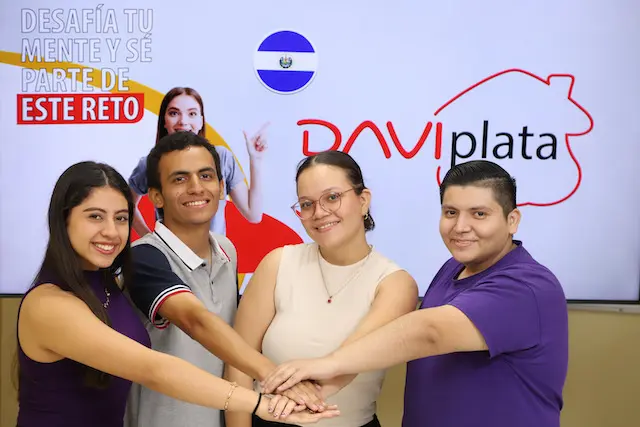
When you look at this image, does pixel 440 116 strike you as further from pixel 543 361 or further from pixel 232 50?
pixel 543 361

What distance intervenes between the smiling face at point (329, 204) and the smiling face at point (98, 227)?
57 centimetres

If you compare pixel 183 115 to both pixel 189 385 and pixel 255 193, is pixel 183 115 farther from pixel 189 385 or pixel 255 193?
pixel 189 385

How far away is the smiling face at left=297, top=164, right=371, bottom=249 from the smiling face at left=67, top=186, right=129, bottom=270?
0.57m

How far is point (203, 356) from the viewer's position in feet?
7.39

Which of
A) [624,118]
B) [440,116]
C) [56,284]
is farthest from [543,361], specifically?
[624,118]

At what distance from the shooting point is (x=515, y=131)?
346 centimetres

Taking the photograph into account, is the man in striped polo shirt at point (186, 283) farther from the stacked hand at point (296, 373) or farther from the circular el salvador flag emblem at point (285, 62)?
the circular el salvador flag emblem at point (285, 62)

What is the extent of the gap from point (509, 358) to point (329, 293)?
57cm

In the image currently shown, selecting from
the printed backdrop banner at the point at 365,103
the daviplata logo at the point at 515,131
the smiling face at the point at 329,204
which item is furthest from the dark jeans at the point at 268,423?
the daviplata logo at the point at 515,131

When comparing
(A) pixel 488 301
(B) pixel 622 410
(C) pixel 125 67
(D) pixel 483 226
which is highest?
(C) pixel 125 67

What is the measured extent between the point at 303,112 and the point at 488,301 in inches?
69.7

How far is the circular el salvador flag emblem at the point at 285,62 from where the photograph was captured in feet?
11.1

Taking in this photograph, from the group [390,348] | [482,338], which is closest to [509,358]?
[482,338]

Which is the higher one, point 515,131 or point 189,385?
point 515,131
